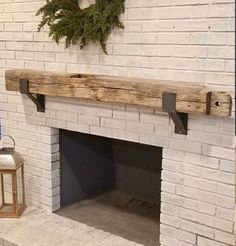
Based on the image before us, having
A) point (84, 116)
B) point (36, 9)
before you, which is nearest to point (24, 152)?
point (84, 116)

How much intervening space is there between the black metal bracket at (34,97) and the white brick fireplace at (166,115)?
41 mm

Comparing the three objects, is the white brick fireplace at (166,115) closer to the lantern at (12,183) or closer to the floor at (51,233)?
the lantern at (12,183)

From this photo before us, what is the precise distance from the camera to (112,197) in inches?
133

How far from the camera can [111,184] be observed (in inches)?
139

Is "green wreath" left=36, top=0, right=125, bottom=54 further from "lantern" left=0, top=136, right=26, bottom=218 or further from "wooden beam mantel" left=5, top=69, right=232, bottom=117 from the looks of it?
"lantern" left=0, top=136, right=26, bottom=218

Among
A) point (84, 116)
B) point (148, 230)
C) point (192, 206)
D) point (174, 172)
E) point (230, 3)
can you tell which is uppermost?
point (230, 3)

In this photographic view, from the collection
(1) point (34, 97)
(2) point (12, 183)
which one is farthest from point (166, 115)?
(2) point (12, 183)

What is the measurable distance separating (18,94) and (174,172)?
52.9 inches

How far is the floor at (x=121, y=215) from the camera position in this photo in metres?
2.72

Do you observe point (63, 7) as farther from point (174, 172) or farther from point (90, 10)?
point (174, 172)

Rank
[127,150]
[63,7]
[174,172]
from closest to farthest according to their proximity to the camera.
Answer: [174,172] < [63,7] < [127,150]

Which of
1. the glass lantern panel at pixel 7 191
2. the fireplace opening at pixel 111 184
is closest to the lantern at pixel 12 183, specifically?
the glass lantern panel at pixel 7 191

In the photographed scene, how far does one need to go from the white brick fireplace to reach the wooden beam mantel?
4.3 inches

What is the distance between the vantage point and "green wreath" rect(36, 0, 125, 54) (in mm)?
2320
